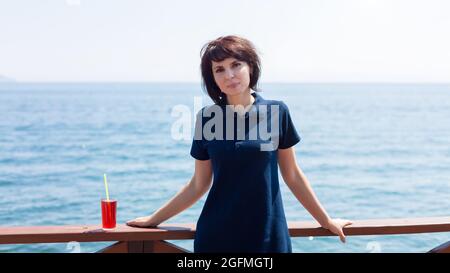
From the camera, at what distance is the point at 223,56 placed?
1.88 meters

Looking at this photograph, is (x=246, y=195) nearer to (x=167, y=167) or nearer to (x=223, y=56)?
(x=223, y=56)

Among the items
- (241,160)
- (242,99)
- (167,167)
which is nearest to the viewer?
(241,160)

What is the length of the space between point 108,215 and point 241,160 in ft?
1.64

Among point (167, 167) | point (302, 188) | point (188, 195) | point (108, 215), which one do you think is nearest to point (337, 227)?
point (302, 188)

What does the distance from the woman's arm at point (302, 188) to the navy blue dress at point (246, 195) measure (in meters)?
0.04

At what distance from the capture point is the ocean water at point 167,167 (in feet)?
38.2

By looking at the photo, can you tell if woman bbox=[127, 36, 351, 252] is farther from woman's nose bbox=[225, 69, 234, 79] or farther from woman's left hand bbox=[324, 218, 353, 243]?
woman's left hand bbox=[324, 218, 353, 243]

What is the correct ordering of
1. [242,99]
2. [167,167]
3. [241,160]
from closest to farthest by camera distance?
[241,160] → [242,99] → [167,167]

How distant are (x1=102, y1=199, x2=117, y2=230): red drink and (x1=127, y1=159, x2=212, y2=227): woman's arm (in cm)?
9

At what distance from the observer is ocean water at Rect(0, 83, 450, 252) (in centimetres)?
1164

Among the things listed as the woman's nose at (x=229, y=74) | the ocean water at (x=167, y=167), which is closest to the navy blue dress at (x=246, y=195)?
the woman's nose at (x=229, y=74)

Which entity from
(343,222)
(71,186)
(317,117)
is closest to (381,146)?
(317,117)

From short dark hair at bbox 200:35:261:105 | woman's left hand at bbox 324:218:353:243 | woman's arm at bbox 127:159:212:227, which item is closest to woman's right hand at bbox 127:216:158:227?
woman's arm at bbox 127:159:212:227

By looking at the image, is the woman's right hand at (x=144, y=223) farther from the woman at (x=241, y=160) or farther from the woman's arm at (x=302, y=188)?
the woman's arm at (x=302, y=188)
